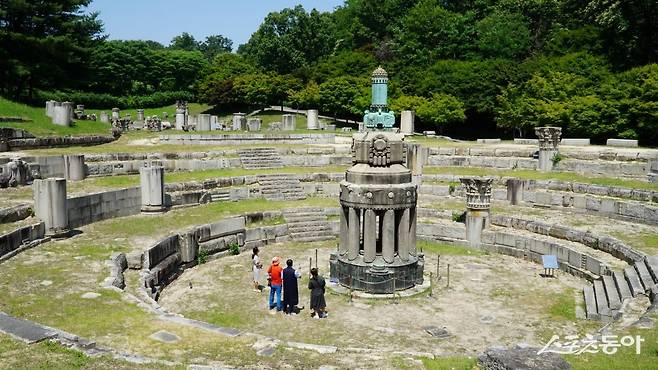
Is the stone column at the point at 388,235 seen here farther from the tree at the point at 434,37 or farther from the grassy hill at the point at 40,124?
the tree at the point at 434,37

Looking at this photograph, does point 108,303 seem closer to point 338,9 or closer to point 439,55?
point 439,55

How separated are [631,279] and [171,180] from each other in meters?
19.6

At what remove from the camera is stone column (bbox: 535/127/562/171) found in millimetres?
30297

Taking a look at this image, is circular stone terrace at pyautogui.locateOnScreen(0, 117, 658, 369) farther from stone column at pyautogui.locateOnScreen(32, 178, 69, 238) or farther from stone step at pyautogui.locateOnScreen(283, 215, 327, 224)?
stone column at pyautogui.locateOnScreen(32, 178, 69, 238)

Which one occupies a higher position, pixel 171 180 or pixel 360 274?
pixel 171 180

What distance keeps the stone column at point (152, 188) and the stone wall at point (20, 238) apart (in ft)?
17.1

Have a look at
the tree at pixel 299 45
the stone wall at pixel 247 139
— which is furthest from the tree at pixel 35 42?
the tree at pixel 299 45

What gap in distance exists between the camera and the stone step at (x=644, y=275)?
1509 centimetres

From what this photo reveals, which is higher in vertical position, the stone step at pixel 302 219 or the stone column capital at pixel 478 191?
the stone column capital at pixel 478 191

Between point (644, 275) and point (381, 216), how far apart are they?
24.8ft

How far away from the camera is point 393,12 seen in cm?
8969

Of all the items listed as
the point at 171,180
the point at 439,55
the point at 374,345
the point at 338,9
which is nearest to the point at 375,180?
the point at 374,345

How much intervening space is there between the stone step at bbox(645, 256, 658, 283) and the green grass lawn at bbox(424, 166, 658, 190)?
9939 millimetres

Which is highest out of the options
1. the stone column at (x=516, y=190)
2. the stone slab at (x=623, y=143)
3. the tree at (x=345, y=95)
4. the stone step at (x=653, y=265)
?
the tree at (x=345, y=95)
